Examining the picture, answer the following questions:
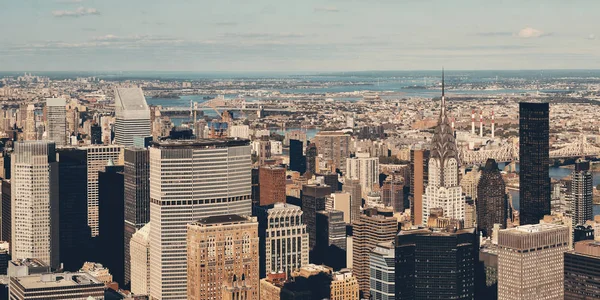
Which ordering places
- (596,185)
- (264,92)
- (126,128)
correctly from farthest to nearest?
(264,92) < (596,185) < (126,128)

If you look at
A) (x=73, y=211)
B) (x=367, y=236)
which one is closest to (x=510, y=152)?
(x=367, y=236)

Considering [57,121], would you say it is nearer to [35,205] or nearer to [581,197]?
[35,205]

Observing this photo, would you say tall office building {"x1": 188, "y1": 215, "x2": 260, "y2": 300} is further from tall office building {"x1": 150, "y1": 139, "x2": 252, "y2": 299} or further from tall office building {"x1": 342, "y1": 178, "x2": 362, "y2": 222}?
tall office building {"x1": 342, "y1": 178, "x2": 362, "y2": 222}

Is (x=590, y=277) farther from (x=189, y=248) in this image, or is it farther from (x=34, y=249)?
(x=34, y=249)

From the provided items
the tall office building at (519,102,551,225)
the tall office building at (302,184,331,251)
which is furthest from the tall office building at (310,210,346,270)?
the tall office building at (519,102,551,225)

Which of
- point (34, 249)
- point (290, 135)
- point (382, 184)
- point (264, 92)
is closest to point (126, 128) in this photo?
point (382, 184)
